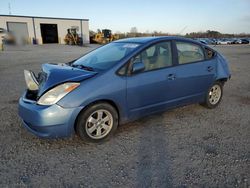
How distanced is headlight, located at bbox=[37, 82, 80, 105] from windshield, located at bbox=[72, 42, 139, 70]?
66 centimetres

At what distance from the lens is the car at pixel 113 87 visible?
10.5 feet

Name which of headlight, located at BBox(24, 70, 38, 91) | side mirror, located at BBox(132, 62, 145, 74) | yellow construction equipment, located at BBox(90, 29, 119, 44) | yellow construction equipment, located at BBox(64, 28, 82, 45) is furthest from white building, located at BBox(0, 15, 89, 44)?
side mirror, located at BBox(132, 62, 145, 74)

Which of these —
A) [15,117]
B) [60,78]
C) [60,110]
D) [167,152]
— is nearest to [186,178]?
[167,152]

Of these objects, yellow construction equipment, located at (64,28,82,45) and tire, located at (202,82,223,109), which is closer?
tire, located at (202,82,223,109)

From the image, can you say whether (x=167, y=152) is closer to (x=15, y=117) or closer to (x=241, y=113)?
(x=241, y=113)

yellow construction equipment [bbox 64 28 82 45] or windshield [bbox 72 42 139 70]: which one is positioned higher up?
windshield [bbox 72 42 139 70]

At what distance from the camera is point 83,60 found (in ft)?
14.3

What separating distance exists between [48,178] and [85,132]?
881 mm

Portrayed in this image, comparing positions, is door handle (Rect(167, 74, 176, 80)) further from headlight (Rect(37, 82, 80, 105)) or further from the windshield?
headlight (Rect(37, 82, 80, 105))

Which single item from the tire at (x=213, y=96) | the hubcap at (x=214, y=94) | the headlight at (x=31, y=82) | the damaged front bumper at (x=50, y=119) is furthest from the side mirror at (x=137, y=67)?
the hubcap at (x=214, y=94)

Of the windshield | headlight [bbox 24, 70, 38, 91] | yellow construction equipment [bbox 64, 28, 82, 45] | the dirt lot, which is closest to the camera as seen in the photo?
the dirt lot

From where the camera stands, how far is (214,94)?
511cm

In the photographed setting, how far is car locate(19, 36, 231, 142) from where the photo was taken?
3203 millimetres

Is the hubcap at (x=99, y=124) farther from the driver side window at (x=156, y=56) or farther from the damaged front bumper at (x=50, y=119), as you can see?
the driver side window at (x=156, y=56)
